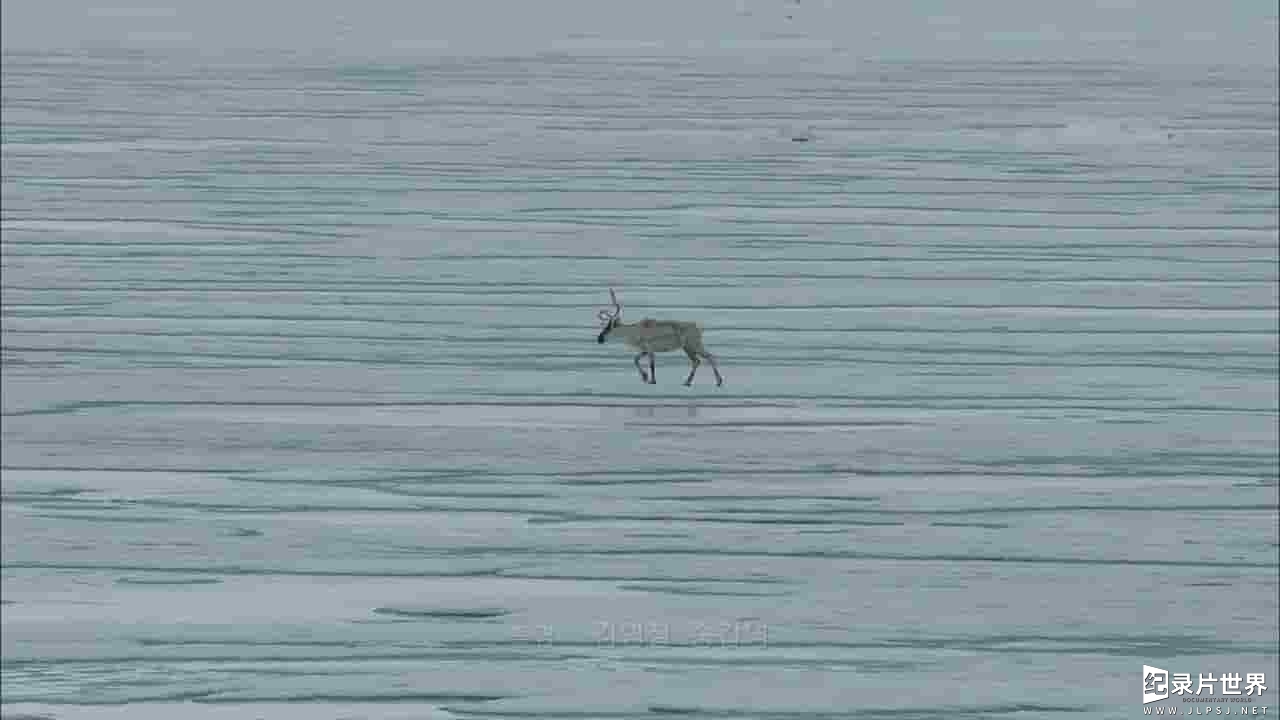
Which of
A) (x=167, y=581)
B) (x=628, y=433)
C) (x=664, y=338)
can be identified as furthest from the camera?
(x=664, y=338)

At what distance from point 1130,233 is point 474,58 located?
795 cm

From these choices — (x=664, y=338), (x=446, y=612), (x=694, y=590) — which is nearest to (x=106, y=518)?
(x=446, y=612)

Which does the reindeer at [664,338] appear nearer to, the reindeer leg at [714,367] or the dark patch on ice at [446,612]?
the reindeer leg at [714,367]

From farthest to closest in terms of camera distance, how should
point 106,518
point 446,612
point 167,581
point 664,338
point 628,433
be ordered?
1. point 664,338
2. point 628,433
3. point 106,518
4. point 167,581
5. point 446,612

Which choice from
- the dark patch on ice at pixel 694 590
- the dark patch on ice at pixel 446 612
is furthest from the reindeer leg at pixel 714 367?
the dark patch on ice at pixel 446 612

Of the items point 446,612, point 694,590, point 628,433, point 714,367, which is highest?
point 714,367

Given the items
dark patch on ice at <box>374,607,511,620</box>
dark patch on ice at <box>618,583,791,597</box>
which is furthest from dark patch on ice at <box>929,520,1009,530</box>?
dark patch on ice at <box>374,607,511,620</box>

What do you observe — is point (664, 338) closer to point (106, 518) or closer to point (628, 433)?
point (628, 433)

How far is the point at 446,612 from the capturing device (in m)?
3.93

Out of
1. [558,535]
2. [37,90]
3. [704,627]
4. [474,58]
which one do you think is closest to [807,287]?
[558,535]

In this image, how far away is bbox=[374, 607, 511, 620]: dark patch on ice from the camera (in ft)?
12.8

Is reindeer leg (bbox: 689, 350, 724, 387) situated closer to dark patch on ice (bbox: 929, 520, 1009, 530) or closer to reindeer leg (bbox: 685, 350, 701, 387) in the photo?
reindeer leg (bbox: 685, 350, 701, 387)

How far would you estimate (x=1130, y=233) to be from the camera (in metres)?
7.94

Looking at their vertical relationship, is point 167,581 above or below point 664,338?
below
